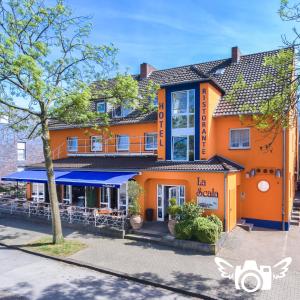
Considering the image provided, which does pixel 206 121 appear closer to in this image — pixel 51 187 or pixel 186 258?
pixel 186 258

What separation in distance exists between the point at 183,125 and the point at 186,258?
969 cm

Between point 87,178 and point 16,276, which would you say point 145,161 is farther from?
→ point 16,276

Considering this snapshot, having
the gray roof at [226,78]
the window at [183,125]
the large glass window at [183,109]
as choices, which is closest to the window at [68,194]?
the gray roof at [226,78]

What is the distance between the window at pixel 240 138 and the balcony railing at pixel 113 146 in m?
6.21

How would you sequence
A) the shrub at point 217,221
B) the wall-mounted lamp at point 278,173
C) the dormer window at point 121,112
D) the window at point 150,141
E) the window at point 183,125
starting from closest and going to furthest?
the shrub at point 217,221, the wall-mounted lamp at point 278,173, the window at point 183,125, the window at point 150,141, the dormer window at point 121,112

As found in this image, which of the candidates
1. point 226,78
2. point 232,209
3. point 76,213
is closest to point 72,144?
point 76,213

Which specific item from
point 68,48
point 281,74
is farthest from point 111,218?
point 281,74

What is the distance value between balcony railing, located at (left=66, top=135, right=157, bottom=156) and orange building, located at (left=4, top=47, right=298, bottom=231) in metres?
0.75

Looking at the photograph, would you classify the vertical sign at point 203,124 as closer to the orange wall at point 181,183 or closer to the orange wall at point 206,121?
the orange wall at point 206,121

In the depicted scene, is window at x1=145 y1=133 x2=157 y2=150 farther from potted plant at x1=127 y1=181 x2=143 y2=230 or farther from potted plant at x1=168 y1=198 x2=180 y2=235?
potted plant at x1=168 y1=198 x2=180 y2=235

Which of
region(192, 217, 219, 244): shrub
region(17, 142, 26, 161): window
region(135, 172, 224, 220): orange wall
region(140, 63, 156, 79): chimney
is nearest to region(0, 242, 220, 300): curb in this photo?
region(192, 217, 219, 244): shrub

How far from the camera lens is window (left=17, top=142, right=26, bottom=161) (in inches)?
1511

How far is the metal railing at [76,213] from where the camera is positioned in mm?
19134

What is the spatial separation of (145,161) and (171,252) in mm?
8421
